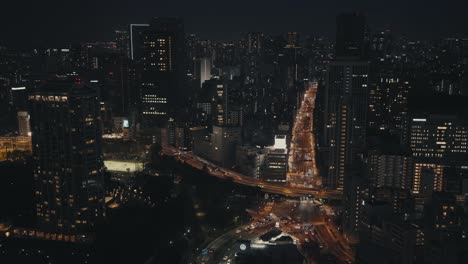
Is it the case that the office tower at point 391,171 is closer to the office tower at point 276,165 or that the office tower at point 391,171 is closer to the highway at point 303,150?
the highway at point 303,150

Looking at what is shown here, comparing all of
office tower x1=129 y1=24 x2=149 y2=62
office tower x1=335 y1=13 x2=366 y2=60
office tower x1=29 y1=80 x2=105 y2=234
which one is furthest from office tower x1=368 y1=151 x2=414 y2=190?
office tower x1=129 y1=24 x2=149 y2=62

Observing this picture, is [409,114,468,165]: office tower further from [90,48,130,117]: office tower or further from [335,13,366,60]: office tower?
[90,48,130,117]: office tower

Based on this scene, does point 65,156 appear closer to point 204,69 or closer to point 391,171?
point 391,171

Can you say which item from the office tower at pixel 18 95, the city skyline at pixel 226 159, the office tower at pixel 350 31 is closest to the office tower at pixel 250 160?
the city skyline at pixel 226 159

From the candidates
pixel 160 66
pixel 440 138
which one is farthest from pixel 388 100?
pixel 160 66

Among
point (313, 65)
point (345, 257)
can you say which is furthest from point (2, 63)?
point (313, 65)

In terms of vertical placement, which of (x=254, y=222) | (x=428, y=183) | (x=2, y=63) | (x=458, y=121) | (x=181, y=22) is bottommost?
(x=254, y=222)

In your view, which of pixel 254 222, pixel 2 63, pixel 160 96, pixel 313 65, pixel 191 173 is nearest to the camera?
pixel 254 222

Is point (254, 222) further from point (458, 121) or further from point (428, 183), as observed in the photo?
point (458, 121)
